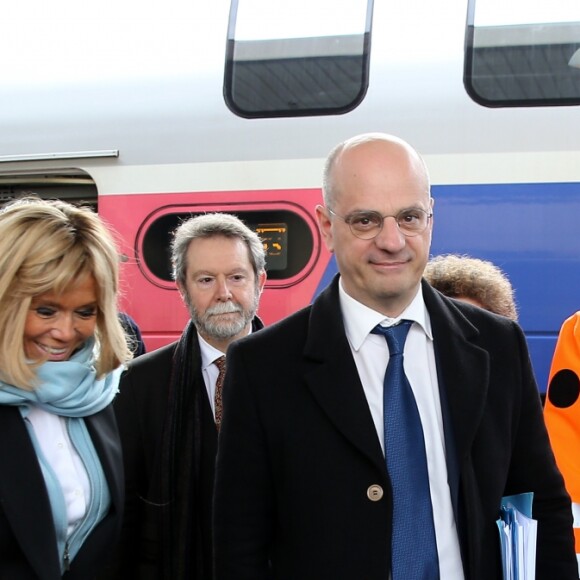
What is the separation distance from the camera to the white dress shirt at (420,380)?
1506 mm

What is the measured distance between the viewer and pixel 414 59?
3.61m

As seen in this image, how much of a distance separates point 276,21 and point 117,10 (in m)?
0.84

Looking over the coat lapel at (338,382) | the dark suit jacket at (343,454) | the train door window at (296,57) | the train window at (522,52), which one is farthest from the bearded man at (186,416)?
the train window at (522,52)

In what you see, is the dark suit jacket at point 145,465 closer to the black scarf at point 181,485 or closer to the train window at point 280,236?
the black scarf at point 181,485

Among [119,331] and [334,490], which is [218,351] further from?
[334,490]

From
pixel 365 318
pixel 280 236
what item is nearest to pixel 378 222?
pixel 365 318

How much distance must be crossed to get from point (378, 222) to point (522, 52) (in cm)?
241

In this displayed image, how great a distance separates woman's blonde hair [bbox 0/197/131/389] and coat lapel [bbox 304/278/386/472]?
53cm

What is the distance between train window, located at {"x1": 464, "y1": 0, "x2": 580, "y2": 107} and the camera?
3510mm

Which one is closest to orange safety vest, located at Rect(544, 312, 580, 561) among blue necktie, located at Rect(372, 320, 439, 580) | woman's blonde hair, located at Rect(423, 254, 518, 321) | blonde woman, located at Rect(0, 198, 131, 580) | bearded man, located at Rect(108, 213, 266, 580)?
woman's blonde hair, located at Rect(423, 254, 518, 321)

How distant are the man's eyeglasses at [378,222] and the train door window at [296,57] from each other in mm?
2229

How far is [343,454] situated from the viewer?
1.52 metres

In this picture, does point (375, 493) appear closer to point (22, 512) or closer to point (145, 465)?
point (22, 512)

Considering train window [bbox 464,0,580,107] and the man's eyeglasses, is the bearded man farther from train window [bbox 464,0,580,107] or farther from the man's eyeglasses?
train window [bbox 464,0,580,107]
